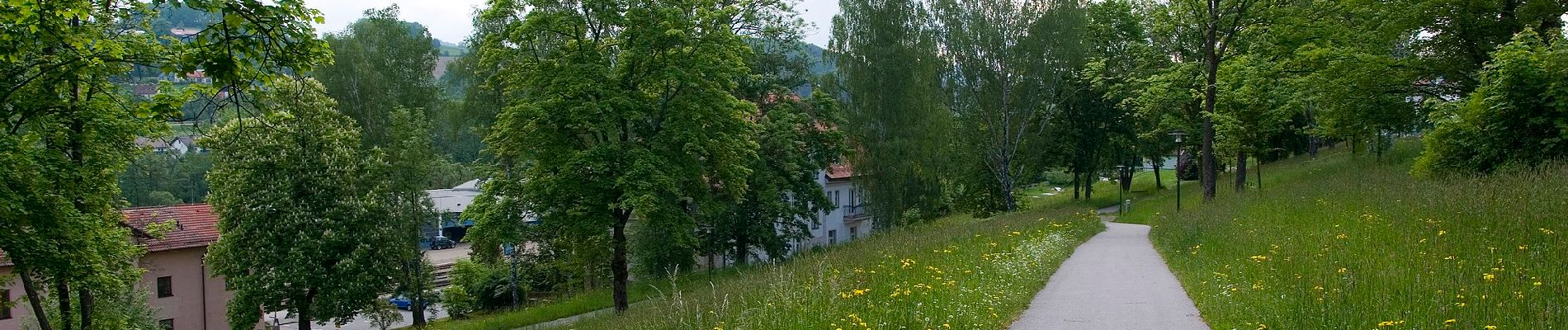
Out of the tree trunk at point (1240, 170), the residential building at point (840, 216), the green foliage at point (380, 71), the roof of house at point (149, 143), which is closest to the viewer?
the roof of house at point (149, 143)

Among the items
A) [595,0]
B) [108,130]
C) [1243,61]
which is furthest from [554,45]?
[1243,61]

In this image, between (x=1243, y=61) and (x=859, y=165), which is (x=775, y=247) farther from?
(x=1243, y=61)

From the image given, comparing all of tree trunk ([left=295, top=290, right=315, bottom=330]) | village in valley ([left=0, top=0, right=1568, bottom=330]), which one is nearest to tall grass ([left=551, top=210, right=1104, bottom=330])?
village in valley ([left=0, top=0, right=1568, bottom=330])

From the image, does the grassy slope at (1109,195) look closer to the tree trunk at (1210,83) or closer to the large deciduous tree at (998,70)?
the large deciduous tree at (998,70)

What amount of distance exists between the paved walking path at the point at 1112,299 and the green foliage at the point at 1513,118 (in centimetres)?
677

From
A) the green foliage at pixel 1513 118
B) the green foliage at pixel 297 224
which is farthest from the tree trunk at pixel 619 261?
the green foliage at pixel 1513 118

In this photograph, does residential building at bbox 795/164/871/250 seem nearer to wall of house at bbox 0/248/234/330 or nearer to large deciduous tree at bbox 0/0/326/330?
wall of house at bbox 0/248/234/330

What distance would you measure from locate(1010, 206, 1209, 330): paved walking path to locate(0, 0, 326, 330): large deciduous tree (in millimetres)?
6975

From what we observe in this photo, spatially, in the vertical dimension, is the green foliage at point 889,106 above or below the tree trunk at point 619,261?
above

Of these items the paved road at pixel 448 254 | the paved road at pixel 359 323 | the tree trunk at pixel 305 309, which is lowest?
the paved road at pixel 359 323

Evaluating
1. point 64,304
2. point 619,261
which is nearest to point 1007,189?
point 619,261

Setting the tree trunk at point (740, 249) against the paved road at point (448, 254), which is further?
the paved road at point (448, 254)

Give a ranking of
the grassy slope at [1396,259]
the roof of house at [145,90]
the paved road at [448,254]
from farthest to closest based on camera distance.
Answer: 1. the paved road at [448,254]
2. the roof of house at [145,90]
3. the grassy slope at [1396,259]

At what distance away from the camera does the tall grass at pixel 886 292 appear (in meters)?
7.59
